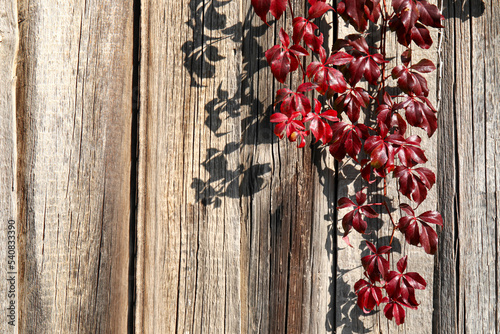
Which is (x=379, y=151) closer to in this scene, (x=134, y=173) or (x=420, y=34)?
(x=420, y=34)

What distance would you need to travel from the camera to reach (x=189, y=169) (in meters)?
1.55

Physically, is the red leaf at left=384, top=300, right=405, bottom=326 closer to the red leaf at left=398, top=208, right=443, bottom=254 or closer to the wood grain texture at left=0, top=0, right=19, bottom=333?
the red leaf at left=398, top=208, right=443, bottom=254

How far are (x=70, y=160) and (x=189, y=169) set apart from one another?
48 centimetres

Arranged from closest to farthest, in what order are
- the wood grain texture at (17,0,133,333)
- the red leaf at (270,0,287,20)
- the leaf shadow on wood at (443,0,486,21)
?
the red leaf at (270,0,287,20)
the wood grain texture at (17,0,133,333)
the leaf shadow on wood at (443,0,486,21)

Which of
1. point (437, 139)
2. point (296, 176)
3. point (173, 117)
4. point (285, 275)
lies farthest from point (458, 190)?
point (173, 117)

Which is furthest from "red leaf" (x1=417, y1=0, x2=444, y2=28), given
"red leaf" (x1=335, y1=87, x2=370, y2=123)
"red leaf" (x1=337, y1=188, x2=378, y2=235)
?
"red leaf" (x1=337, y1=188, x2=378, y2=235)

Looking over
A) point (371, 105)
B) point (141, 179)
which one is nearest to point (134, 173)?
point (141, 179)

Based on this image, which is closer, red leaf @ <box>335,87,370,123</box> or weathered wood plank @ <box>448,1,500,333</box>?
red leaf @ <box>335,87,370,123</box>

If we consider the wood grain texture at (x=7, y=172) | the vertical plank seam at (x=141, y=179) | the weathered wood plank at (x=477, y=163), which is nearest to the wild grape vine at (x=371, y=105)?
the weathered wood plank at (x=477, y=163)

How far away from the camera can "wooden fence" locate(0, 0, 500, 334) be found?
1.48 m

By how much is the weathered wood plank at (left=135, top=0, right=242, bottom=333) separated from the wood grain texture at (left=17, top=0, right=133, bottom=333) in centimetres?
12

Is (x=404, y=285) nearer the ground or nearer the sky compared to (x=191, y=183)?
nearer the ground

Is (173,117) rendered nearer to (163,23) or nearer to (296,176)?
(163,23)

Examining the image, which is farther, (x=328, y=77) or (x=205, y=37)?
(x=205, y=37)
